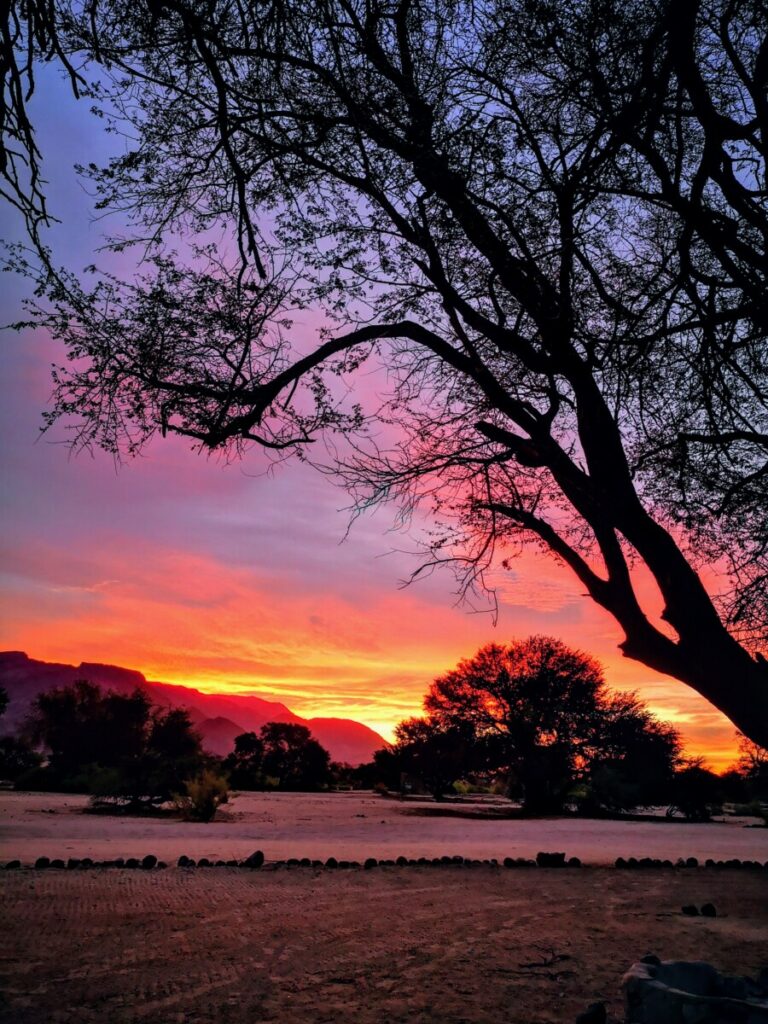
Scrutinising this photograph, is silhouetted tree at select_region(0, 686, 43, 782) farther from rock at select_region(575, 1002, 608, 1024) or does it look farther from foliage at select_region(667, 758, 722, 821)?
rock at select_region(575, 1002, 608, 1024)

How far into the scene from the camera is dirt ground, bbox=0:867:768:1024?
13.1 feet

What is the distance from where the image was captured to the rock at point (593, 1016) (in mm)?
3639

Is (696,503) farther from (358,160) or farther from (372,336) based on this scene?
(358,160)

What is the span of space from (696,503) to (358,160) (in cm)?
497

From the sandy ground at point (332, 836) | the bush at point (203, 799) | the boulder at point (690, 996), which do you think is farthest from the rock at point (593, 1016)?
the bush at point (203, 799)

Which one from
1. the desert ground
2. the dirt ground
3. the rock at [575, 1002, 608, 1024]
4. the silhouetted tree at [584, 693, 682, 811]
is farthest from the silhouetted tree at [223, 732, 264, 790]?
the rock at [575, 1002, 608, 1024]

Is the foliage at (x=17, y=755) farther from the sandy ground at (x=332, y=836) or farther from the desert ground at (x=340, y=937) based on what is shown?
the desert ground at (x=340, y=937)

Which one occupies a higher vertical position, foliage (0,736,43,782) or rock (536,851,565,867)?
rock (536,851,565,867)

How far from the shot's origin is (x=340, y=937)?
5.54m

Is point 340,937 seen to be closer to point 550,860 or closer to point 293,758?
point 550,860

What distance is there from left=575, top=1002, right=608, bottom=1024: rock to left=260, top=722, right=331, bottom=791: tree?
33.9 meters

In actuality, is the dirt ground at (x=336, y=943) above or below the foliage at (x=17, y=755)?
above

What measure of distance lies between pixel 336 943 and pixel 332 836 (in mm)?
9262

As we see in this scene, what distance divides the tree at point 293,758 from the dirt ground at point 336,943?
96.2 ft
